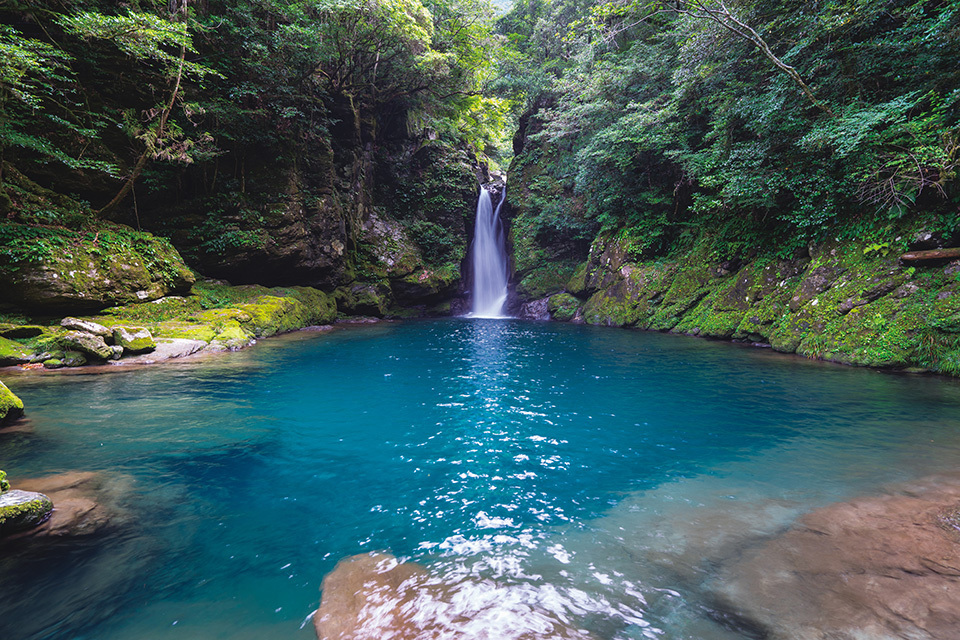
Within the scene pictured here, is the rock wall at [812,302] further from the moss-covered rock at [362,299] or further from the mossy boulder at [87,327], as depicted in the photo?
the mossy boulder at [87,327]

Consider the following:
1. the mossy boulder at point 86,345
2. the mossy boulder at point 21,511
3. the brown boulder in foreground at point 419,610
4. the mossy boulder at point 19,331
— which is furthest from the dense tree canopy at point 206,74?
the brown boulder in foreground at point 419,610

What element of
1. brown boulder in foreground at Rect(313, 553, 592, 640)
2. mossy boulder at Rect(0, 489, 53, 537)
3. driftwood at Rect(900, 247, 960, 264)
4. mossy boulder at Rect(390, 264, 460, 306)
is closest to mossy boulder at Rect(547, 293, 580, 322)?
mossy boulder at Rect(390, 264, 460, 306)

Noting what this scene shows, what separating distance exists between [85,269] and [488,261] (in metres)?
19.3

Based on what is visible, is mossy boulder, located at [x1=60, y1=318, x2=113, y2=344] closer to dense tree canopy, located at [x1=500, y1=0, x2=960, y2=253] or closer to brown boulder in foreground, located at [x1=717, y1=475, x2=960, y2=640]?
brown boulder in foreground, located at [x1=717, y1=475, x2=960, y2=640]

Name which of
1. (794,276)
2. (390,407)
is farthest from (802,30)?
(390,407)

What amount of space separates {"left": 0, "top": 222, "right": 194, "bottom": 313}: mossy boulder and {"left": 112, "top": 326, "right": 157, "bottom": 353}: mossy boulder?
1.54 meters

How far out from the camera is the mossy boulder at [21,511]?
290cm

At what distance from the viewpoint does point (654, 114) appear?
14.5 metres

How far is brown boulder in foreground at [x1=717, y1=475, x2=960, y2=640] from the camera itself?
2.12 m

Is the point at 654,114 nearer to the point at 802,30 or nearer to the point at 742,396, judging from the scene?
the point at 802,30

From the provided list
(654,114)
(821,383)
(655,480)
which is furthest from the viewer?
(654,114)

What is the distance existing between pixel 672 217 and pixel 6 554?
1923 centimetres

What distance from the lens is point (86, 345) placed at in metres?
8.32

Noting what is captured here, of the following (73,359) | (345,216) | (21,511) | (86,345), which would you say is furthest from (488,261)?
(21,511)
